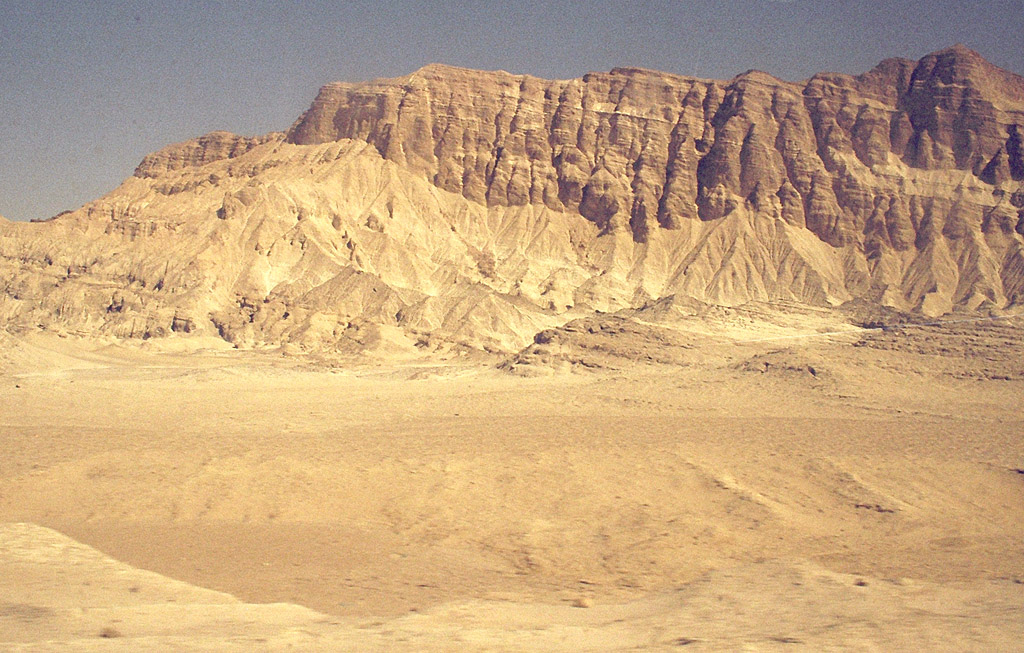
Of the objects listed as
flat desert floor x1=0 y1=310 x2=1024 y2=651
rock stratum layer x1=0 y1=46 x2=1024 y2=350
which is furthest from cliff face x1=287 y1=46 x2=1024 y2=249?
flat desert floor x1=0 y1=310 x2=1024 y2=651

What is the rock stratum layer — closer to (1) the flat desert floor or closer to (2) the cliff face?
(2) the cliff face

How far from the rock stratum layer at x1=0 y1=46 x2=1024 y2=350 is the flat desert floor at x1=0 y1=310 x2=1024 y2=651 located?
1443 inches

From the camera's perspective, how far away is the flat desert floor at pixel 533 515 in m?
8.59

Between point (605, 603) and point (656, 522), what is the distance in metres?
3.93

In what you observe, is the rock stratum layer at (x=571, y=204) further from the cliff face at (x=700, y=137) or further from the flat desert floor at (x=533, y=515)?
the flat desert floor at (x=533, y=515)

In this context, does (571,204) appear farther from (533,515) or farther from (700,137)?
(533,515)

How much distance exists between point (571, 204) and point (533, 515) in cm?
7669

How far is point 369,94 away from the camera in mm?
89688

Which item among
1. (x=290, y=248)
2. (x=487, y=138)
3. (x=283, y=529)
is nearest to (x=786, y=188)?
(x=487, y=138)

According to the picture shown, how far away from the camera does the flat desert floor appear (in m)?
8.59

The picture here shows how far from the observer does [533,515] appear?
14367 millimetres

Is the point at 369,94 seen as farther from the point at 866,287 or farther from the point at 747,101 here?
the point at 866,287

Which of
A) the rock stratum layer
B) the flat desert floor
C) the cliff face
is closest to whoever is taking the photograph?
the flat desert floor

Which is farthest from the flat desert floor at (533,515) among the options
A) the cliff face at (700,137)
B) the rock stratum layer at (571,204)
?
the cliff face at (700,137)
